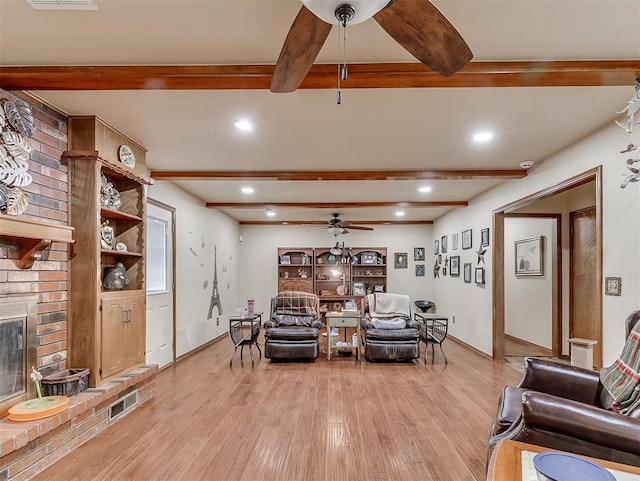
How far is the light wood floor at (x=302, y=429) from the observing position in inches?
97.8

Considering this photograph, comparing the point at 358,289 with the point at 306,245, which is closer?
the point at 358,289

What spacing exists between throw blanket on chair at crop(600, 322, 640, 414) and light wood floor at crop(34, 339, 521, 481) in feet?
3.19

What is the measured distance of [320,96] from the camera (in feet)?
8.78

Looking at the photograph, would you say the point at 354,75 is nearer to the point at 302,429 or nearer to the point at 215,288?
the point at 302,429

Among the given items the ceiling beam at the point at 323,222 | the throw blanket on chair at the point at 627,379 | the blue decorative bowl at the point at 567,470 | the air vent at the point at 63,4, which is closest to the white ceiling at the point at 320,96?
the air vent at the point at 63,4

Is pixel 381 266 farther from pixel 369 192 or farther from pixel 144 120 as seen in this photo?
pixel 144 120

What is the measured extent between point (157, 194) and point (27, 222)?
2.51 meters

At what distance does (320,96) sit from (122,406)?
3.20 meters

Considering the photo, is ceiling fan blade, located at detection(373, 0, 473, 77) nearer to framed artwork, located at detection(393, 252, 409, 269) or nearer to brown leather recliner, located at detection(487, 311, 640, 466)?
brown leather recliner, located at detection(487, 311, 640, 466)

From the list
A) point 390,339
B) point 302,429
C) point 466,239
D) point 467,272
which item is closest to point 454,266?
point 467,272

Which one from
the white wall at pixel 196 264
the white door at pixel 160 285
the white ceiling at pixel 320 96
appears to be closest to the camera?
the white ceiling at pixel 320 96

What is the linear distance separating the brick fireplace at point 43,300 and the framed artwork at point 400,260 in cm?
704

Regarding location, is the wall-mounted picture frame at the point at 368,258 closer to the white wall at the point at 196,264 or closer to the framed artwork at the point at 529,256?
the white wall at the point at 196,264

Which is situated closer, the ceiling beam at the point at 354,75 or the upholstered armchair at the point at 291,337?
the ceiling beam at the point at 354,75
